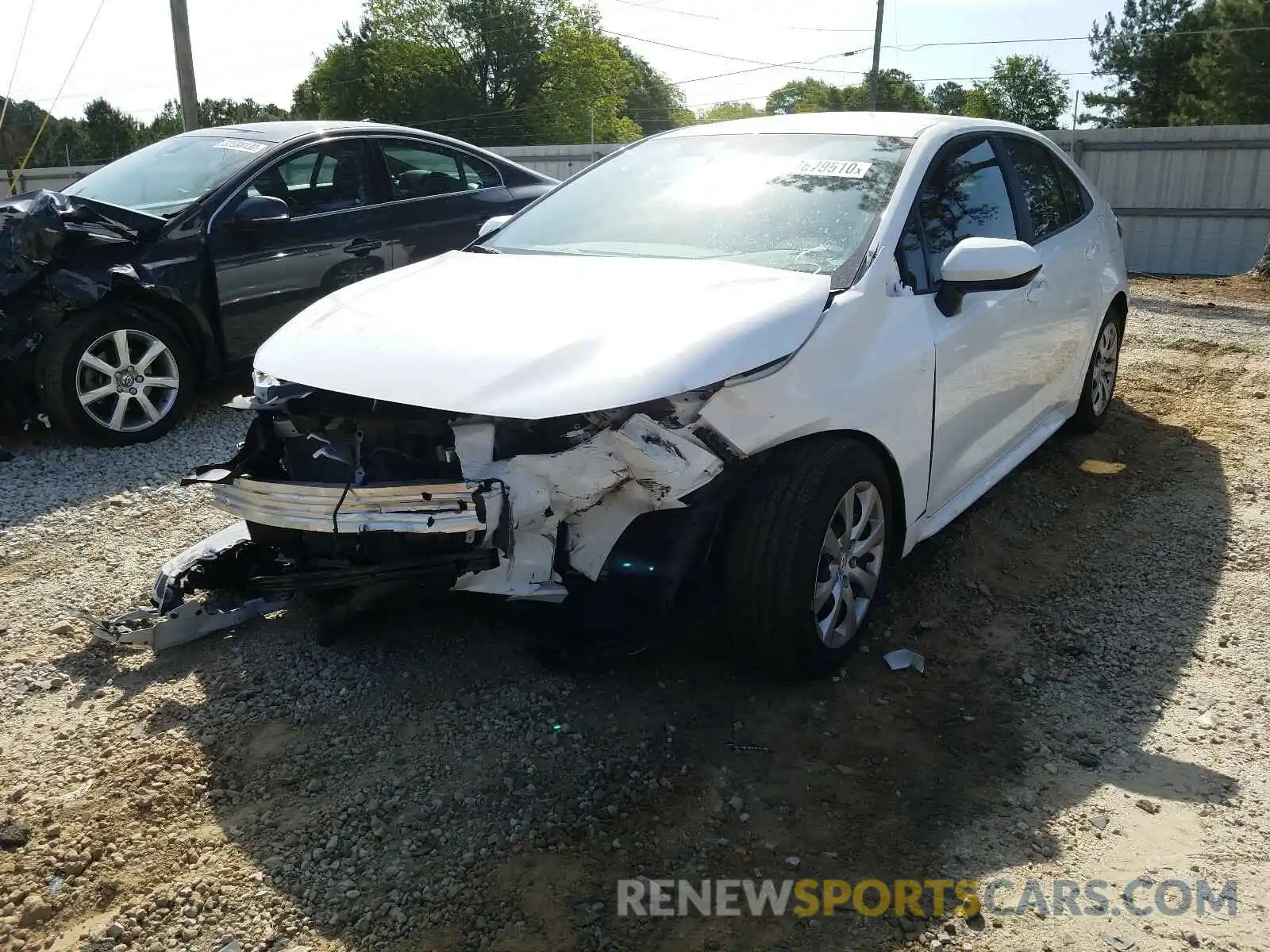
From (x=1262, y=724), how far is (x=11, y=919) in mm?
3387

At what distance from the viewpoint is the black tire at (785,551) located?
2.87m

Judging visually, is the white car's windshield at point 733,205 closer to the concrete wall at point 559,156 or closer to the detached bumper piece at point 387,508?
the detached bumper piece at point 387,508

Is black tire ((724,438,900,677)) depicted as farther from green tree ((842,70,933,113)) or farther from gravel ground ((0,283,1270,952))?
green tree ((842,70,933,113))

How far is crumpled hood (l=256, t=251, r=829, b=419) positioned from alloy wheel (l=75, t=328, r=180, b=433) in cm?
269

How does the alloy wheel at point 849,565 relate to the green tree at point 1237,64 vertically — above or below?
below

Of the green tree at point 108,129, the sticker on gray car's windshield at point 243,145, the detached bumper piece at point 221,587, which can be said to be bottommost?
the detached bumper piece at point 221,587

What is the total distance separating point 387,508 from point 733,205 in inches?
68.6

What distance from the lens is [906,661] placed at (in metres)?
3.40

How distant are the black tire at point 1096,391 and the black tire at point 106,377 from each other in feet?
16.2

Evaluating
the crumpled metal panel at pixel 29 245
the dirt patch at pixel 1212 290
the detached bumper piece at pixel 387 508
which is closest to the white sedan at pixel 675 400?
the detached bumper piece at pixel 387 508

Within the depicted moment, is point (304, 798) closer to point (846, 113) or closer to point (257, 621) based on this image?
point (257, 621)

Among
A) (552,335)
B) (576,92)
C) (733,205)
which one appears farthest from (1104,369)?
(576,92)

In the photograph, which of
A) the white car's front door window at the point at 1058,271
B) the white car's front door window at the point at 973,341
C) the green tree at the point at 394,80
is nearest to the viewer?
the white car's front door window at the point at 973,341

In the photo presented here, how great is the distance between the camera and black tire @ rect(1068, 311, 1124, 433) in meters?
5.29
